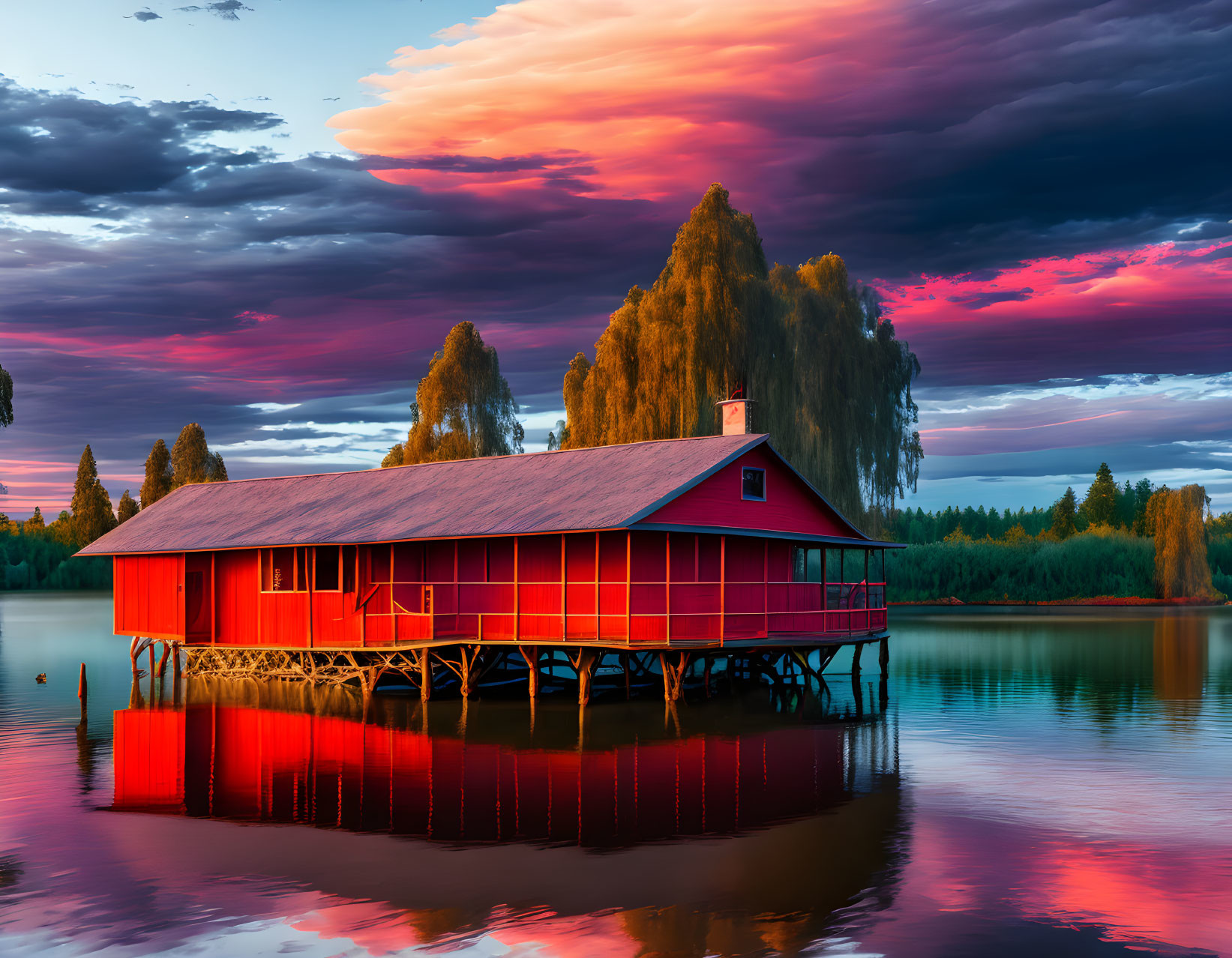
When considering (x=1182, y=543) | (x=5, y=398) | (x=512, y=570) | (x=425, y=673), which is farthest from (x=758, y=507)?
(x=1182, y=543)

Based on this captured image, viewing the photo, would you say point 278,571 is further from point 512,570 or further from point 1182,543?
point 1182,543

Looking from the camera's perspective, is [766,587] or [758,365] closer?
[766,587]

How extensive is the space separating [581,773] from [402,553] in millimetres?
13889

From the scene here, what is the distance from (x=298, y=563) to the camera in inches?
1351

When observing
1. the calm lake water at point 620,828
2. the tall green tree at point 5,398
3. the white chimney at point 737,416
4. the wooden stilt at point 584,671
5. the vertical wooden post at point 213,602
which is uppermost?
the tall green tree at point 5,398

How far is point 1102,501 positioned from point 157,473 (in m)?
105

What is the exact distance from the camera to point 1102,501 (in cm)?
13662

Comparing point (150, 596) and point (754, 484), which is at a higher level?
point (754, 484)

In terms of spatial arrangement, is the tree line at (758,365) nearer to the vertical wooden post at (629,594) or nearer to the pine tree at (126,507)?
the vertical wooden post at (629,594)

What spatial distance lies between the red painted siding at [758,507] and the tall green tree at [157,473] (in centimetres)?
9380

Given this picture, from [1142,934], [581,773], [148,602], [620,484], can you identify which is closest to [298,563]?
[148,602]

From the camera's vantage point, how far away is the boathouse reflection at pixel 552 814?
41.1ft

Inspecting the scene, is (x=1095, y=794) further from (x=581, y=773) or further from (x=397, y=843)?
(x=397, y=843)

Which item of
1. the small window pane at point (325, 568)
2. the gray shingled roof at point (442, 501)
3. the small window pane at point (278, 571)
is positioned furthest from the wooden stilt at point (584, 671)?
the small window pane at point (278, 571)
